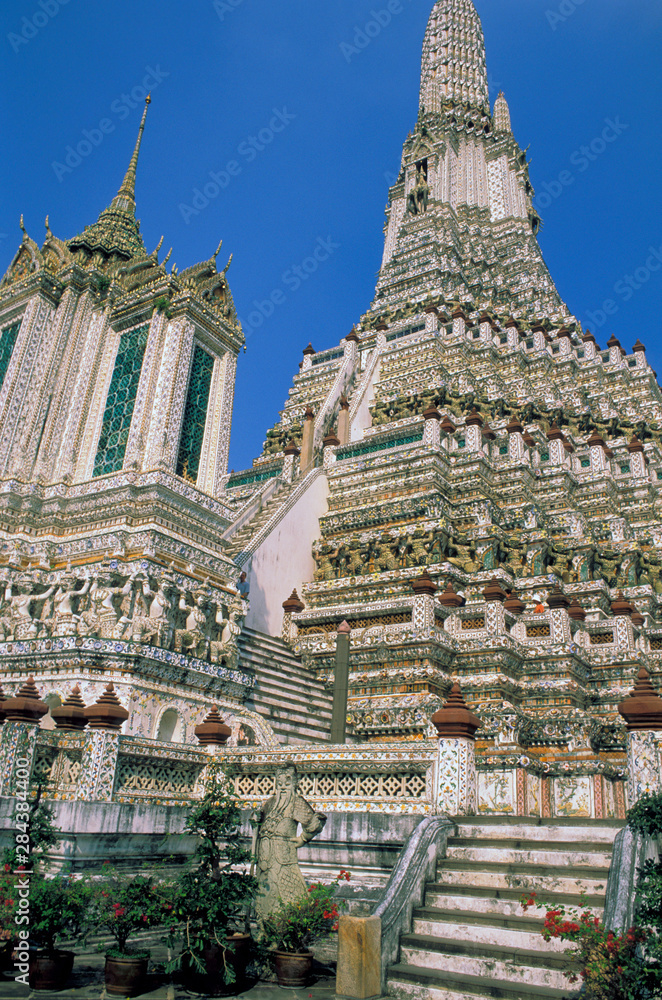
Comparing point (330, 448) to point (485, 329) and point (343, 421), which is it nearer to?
point (343, 421)

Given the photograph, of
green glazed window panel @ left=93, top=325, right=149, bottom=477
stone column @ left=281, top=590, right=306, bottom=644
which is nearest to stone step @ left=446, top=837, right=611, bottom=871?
green glazed window panel @ left=93, top=325, right=149, bottom=477

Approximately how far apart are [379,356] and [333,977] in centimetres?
2646

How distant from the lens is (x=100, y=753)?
8992mm

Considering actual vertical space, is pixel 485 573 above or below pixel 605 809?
above

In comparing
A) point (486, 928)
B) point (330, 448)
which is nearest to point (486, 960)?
point (486, 928)

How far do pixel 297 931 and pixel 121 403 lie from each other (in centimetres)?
1177

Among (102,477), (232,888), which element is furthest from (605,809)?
(102,477)

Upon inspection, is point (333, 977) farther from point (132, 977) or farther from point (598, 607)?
point (598, 607)

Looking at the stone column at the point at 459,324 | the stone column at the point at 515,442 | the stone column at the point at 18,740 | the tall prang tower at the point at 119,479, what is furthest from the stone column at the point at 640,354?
the stone column at the point at 18,740

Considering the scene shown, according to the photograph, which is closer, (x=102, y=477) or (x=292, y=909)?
(x=292, y=909)

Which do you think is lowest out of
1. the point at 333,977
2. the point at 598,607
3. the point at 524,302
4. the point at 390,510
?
the point at 333,977

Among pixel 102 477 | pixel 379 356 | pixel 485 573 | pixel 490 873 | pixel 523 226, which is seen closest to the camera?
pixel 490 873

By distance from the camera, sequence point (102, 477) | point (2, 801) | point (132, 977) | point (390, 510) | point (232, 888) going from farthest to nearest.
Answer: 1. point (390, 510)
2. point (102, 477)
3. point (2, 801)
4. point (232, 888)
5. point (132, 977)

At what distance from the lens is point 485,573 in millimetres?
19000
